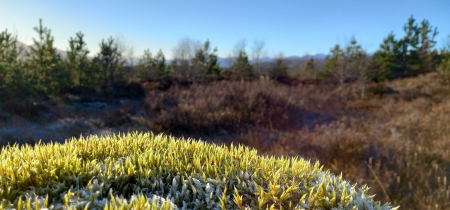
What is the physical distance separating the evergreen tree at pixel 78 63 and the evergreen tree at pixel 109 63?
1.37 metres

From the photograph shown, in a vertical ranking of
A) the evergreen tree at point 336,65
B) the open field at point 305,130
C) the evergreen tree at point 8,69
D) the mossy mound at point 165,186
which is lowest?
the open field at point 305,130

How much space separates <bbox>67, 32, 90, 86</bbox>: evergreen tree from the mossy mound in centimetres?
1384

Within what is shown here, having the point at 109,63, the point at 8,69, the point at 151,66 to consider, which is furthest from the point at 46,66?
the point at 151,66

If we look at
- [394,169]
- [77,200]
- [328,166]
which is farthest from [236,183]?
[394,169]

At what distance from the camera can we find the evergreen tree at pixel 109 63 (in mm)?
15602

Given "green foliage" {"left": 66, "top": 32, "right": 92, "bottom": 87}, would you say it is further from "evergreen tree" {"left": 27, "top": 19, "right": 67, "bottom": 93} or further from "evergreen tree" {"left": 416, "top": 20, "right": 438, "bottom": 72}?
"evergreen tree" {"left": 416, "top": 20, "right": 438, "bottom": 72}

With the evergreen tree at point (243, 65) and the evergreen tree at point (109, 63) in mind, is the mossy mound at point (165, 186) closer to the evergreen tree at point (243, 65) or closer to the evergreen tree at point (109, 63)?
the evergreen tree at point (109, 63)

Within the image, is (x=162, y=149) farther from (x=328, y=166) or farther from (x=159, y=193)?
(x=328, y=166)

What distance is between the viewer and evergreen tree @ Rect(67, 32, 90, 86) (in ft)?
43.8

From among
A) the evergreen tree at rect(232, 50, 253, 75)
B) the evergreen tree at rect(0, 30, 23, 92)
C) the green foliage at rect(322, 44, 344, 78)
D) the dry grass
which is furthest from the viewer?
the evergreen tree at rect(232, 50, 253, 75)

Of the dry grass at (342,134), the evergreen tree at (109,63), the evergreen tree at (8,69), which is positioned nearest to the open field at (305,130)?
the dry grass at (342,134)

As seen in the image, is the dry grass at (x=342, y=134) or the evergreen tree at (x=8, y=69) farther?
the evergreen tree at (x=8, y=69)

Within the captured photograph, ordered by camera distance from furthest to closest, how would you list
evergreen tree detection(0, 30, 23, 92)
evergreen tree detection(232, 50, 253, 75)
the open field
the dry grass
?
evergreen tree detection(232, 50, 253, 75), evergreen tree detection(0, 30, 23, 92), the open field, the dry grass

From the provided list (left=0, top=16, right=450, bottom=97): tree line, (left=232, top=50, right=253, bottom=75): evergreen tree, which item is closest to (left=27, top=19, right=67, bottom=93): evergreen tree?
(left=0, top=16, right=450, bottom=97): tree line
